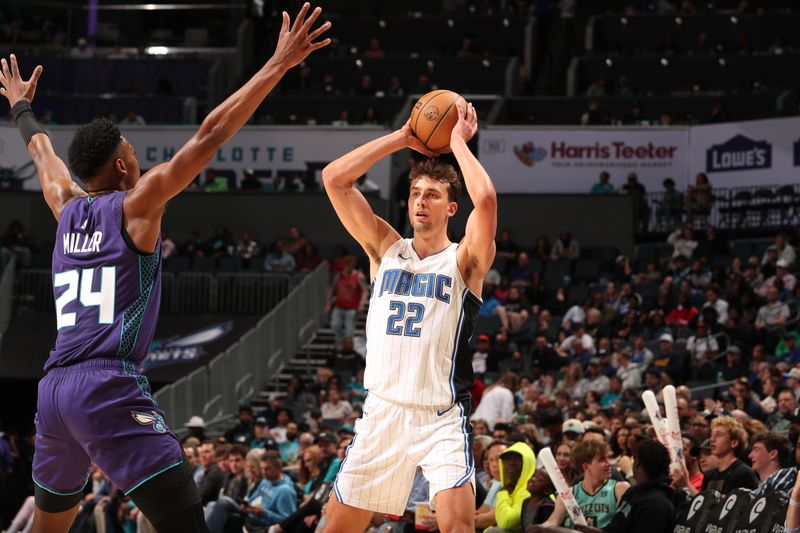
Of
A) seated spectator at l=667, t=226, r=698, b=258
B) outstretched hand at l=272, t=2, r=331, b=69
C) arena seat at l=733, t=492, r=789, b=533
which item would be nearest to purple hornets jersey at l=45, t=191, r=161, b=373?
outstretched hand at l=272, t=2, r=331, b=69

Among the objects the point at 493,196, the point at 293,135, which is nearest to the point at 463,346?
the point at 493,196

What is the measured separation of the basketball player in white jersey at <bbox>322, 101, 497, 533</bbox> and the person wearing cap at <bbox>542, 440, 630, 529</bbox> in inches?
143

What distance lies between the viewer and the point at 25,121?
6086 mm

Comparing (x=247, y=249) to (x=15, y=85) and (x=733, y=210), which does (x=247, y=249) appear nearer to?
(x=733, y=210)

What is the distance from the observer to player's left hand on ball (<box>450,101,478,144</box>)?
646 cm

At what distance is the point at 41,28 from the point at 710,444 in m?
31.0

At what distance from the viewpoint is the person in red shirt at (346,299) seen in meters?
24.0

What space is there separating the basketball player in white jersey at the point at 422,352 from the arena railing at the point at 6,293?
66.4ft

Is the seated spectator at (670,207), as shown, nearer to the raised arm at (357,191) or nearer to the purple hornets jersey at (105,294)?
the raised arm at (357,191)

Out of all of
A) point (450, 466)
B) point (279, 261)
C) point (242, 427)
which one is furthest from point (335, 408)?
point (450, 466)

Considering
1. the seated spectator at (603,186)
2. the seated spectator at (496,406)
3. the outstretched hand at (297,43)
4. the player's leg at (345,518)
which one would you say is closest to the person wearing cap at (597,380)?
the seated spectator at (496,406)

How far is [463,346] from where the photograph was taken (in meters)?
6.33

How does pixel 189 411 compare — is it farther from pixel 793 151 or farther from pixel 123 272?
pixel 123 272

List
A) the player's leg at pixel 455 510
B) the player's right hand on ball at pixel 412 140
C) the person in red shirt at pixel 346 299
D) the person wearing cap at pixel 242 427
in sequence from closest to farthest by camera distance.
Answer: the player's leg at pixel 455 510, the player's right hand on ball at pixel 412 140, the person wearing cap at pixel 242 427, the person in red shirt at pixel 346 299
